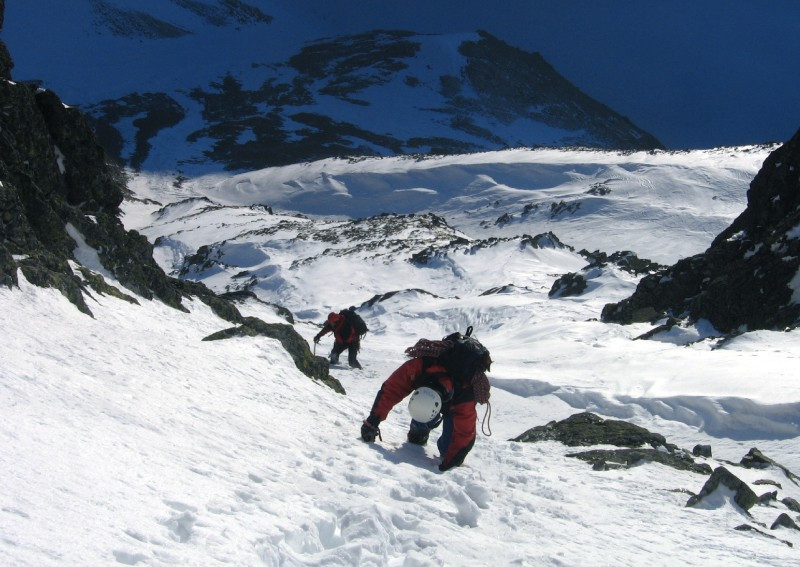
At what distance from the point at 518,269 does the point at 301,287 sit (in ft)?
36.8

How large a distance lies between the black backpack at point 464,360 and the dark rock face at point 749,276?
38.3ft

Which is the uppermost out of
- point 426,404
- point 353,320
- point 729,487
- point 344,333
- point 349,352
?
point 426,404

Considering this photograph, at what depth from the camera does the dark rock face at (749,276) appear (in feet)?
54.5

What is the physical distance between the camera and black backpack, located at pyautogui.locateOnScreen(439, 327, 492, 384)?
18.9 ft

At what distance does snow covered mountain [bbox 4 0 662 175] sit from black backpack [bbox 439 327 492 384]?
99552 millimetres

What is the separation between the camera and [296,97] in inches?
5915

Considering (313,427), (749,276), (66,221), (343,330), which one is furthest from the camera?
(749,276)

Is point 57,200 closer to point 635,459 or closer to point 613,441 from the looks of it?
point 613,441

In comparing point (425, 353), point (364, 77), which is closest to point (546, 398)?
point (425, 353)

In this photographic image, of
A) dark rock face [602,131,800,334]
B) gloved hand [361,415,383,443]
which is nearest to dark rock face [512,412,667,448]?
gloved hand [361,415,383,443]

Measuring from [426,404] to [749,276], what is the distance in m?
14.7

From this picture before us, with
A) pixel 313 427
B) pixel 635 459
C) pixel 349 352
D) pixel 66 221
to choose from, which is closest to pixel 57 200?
pixel 66 221

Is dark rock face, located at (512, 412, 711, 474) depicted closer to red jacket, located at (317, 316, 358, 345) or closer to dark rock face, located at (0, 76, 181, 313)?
dark rock face, located at (0, 76, 181, 313)

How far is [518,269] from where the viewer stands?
36969 millimetres
